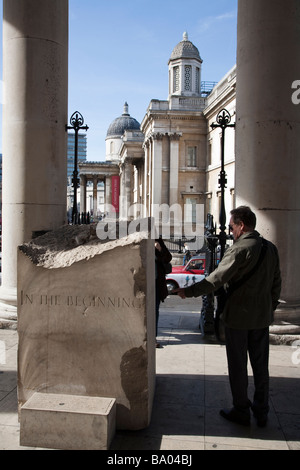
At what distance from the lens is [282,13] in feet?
20.6

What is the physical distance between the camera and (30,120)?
22.6 feet

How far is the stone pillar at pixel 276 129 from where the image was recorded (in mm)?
6320

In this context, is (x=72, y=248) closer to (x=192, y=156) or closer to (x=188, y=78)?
(x=192, y=156)

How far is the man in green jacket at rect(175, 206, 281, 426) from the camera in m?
3.76

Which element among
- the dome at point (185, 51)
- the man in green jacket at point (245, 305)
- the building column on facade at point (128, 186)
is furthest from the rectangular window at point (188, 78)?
the man in green jacket at point (245, 305)

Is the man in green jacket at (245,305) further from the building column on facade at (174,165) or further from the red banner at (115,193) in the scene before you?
the red banner at (115,193)

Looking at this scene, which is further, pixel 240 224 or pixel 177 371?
pixel 177 371

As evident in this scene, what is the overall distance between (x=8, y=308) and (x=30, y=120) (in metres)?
3.12

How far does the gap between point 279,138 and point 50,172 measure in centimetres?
371

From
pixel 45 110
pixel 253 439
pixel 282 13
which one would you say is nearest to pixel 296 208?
pixel 282 13
